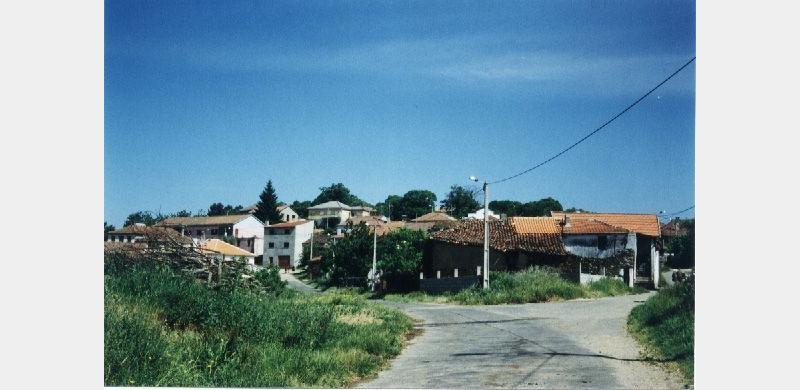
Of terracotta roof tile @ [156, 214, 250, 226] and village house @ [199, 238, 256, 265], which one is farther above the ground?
terracotta roof tile @ [156, 214, 250, 226]

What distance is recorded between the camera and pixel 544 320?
1236 cm

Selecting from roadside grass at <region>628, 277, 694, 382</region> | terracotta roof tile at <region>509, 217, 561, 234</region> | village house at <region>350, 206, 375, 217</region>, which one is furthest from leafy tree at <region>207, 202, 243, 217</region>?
terracotta roof tile at <region>509, 217, 561, 234</region>

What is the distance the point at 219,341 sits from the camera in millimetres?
7098

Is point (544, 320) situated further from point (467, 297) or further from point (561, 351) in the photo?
point (467, 297)

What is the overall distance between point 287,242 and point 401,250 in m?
6.43

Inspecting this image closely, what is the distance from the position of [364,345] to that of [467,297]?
10553 mm

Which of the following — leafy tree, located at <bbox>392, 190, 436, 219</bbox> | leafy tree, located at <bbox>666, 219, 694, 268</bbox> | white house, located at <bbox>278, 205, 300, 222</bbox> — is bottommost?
leafy tree, located at <bbox>666, 219, 694, 268</bbox>

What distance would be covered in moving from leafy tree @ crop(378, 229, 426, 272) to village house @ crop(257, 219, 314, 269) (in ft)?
14.3

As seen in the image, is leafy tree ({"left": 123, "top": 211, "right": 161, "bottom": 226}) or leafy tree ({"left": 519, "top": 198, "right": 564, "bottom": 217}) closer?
leafy tree ({"left": 123, "top": 211, "right": 161, "bottom": 226})

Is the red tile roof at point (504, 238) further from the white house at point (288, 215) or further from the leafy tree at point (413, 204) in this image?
the white house at point (288, 215)

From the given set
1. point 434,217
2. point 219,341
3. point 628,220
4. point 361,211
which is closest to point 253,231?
point 361,211

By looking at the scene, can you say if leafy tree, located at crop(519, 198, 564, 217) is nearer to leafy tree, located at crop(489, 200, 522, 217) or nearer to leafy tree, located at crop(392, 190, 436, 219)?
leafy tree, located at crop(489, 200, 522, 217)

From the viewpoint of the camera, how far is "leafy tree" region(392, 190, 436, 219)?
19938 millimetres
